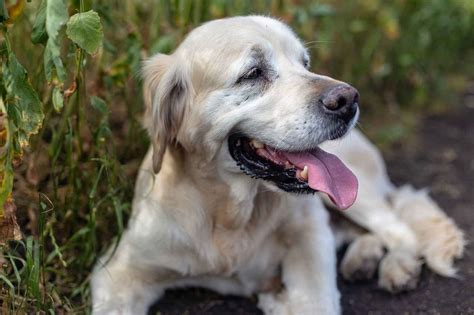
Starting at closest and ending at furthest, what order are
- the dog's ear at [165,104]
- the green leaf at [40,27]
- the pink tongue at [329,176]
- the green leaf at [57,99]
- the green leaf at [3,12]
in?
the green leaf at [3,12]
the green leaf at [40,27]
the green leaf at [57,99]
the pink tongue at [329,176]
the dog's ear at [165,104]

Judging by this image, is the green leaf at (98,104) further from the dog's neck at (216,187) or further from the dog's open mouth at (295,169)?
the dog's open mouth at (295,169)

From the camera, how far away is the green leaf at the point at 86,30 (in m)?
2.30

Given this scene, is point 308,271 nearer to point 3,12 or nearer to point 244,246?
point 244,246

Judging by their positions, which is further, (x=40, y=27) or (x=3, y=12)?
(x=40, y=27)

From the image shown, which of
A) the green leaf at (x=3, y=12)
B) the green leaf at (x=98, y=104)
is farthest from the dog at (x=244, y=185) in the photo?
the green leaf at (x=3, y=12)

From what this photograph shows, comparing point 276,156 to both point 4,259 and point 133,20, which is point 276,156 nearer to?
point 4,259

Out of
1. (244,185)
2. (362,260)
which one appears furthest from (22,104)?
(362,260)

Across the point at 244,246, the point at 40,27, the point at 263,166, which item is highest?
the point at 40,27

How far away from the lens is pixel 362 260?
131 inches

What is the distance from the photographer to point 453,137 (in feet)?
15.9

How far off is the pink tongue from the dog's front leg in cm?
46

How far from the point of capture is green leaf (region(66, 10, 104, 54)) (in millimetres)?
2303

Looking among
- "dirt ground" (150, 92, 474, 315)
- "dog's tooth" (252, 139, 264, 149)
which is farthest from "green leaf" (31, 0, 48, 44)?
"dirt ground" (150, 92, 474, 315)

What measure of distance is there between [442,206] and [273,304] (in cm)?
137
